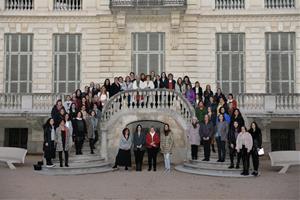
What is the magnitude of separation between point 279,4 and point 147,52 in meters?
6.40

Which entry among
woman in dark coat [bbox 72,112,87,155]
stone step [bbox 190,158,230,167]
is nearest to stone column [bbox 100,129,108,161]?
woman in dark coat [bbox 72,112,87,155]

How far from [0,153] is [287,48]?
42.8 feet

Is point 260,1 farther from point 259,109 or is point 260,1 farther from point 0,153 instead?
point 0,153

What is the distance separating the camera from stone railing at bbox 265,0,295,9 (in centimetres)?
1983

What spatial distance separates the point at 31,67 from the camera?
20219mm

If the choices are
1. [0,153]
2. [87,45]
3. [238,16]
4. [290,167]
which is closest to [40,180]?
[0,153]

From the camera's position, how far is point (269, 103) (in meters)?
18.2

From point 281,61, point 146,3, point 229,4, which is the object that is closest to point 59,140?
point 146,3

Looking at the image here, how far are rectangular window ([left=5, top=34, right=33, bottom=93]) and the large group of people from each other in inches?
239

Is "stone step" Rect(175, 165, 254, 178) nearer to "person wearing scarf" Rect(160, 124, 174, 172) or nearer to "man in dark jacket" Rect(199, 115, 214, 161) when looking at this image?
"person wearing scarf" Rect(160, 124, 174, 172)

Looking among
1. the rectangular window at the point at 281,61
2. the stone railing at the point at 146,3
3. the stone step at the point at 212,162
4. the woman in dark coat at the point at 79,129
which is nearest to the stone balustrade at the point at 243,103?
the rectangular window at the point at 281,61

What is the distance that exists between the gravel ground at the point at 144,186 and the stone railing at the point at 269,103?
528cm

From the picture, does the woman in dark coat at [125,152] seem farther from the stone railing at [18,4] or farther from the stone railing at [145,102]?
the stone railing at [18,4]

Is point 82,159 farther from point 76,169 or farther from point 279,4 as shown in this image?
point 279,4
